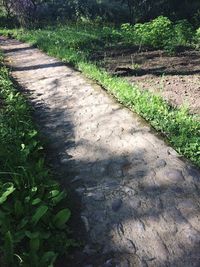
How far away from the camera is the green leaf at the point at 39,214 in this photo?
3178 mm

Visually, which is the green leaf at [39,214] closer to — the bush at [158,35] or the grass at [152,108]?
the grass at [152,108]

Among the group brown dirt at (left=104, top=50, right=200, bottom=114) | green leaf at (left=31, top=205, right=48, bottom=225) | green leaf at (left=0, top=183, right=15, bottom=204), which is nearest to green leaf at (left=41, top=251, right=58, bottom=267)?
green leaf at (left=31, top=205, right=48, bottom=225)

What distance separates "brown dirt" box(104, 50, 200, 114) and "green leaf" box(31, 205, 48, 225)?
10.7 feet

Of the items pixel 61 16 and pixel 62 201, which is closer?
pixel 62 201

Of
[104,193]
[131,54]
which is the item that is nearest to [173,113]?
[104,193]

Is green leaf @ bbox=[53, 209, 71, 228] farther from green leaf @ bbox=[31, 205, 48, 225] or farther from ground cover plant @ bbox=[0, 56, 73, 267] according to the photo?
green leaf @ bbox=[31, 205, 48, 225]

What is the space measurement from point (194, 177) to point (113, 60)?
20.8ft

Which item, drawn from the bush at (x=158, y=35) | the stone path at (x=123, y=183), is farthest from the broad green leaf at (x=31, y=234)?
the bush at (x=158, y=35)

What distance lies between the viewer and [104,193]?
3.87 metres

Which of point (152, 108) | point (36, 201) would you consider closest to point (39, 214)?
point (36, 201)

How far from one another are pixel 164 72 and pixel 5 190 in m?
5.44

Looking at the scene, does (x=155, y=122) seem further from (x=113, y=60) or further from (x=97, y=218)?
(x=113, y=60)

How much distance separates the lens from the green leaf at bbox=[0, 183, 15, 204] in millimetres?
3307

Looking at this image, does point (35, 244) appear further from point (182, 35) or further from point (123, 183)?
point (182, 35)
